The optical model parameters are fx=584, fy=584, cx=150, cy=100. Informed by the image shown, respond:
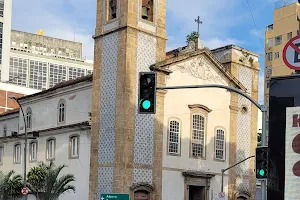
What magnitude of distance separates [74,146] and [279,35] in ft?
151

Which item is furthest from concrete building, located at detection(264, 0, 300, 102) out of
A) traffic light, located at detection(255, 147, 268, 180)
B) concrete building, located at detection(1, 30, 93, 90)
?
traffic light, located at detection(255, 147, 268, 180)

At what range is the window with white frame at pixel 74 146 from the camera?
38138 millimetres

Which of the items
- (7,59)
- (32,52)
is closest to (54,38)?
(32,52)

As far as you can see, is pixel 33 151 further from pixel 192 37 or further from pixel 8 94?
pixel 8 94

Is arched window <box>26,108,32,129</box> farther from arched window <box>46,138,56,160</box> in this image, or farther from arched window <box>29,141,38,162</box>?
arched window <box>46,138,56,160</box>

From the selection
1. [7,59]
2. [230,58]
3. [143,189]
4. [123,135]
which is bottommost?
[143,189]

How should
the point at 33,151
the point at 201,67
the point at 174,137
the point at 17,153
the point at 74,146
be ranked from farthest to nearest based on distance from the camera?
the point at 17,153
the point at 33,151
the point at 201,67
the point at 74,146
the point at 174,137

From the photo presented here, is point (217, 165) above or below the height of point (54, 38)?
Result: below

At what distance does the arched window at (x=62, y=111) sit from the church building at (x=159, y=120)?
532 cm

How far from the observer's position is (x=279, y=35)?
77.3m

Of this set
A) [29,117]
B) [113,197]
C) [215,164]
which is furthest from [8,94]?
[113,197]

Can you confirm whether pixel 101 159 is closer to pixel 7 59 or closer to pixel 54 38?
pixel 7 59

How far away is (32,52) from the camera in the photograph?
89312 mm

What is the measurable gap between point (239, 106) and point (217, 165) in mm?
4924
